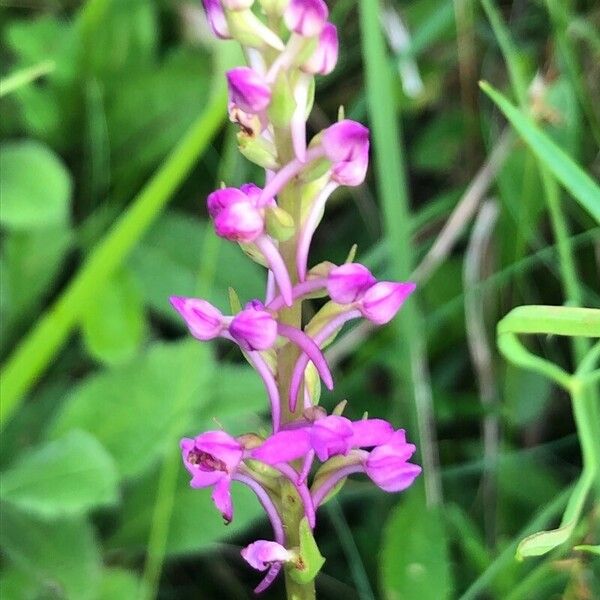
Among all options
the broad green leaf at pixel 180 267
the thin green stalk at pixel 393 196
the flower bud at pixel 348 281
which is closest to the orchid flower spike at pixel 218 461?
the flower bud at pixel 348 281

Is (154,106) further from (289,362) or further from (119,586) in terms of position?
(289,362)

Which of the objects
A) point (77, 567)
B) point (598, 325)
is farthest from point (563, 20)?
point (77, 567)

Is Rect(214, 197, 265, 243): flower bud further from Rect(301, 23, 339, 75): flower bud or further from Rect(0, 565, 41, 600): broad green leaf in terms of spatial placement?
Rect(0, 565, 41, 600): broad green leaf

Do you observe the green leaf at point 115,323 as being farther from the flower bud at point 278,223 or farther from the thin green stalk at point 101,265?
the flower bud at point 278,223

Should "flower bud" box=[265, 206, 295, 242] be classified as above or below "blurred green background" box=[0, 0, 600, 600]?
below

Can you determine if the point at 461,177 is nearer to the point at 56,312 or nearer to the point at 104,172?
the point at 104,172

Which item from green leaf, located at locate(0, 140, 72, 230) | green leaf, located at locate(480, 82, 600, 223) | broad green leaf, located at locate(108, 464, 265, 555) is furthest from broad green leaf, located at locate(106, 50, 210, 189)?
green leaf, located at locate(480, 82, 600, 223)

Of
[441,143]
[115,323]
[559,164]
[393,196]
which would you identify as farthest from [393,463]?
[441,143]
